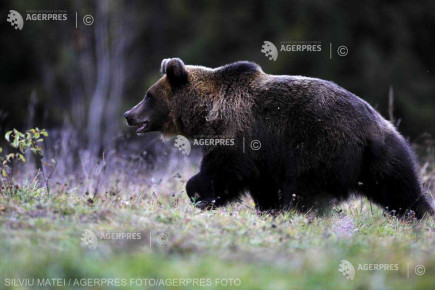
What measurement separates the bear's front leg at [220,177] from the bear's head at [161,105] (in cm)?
124

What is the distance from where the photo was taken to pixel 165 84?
30.0 feet

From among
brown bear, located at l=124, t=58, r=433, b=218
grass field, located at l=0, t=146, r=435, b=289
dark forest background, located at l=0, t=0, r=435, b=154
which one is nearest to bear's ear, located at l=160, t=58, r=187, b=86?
brown bear, located at l=124, t=58, r=433, b=218

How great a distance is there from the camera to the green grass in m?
5.04

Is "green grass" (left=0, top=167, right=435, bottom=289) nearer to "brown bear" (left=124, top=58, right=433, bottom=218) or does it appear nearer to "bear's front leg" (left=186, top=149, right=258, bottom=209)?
"brown bear" (left=124, top=58, right=433, bottom=218)

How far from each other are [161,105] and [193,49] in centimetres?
1984

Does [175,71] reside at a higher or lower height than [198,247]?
higher

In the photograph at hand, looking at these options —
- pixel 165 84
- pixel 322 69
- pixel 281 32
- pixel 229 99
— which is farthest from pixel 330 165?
pixel 281 32

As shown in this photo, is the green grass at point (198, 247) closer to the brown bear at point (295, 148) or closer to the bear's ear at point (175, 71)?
the brown bear at point (295, 148)

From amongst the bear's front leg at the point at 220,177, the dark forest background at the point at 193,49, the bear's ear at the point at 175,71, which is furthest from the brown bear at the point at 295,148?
Result: the dark forest background at the point at 193,49

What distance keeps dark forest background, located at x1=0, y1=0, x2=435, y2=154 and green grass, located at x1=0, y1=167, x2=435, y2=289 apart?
18794 millimetres

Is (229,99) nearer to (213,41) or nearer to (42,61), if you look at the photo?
(213,41)

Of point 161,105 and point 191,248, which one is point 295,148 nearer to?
point 161,105

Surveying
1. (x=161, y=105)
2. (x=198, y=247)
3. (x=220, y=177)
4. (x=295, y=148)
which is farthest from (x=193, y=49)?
(x=198, y=247)

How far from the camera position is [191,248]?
567cm
